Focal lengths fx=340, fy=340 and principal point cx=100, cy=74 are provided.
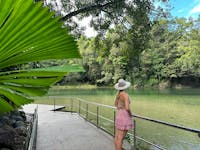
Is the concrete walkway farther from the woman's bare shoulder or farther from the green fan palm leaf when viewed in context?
the green fan palm leaf

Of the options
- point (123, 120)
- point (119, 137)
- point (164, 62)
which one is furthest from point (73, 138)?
point (164, 62)

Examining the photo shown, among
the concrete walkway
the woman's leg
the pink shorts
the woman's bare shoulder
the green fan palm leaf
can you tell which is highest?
the green fan palm leaf

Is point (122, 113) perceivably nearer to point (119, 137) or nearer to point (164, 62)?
point (119, 137)

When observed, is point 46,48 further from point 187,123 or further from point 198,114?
point 198,114

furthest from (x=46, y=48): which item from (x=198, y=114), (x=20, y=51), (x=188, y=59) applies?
(x=188, y=59)

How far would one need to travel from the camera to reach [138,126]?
1255cm

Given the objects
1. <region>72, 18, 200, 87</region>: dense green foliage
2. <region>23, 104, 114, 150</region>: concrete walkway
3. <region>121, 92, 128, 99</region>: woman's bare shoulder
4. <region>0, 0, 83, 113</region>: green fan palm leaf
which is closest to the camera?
<region>0, 0, 83, 113</region>: green fan palm leaf

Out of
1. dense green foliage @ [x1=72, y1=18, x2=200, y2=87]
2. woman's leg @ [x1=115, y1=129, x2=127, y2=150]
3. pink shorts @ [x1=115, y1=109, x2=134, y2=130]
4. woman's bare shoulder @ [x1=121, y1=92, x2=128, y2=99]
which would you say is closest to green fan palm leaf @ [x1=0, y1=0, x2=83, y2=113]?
woman's bare shoulder @ [x1=121, y1=92, x2=128, y2=99]

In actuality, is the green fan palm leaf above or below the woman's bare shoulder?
above

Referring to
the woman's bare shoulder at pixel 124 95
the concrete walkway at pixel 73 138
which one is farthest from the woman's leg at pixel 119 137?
the concrete walkway at pixel 73 138

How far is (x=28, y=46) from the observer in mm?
828

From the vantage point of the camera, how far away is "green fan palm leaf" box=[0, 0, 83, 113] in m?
0.78

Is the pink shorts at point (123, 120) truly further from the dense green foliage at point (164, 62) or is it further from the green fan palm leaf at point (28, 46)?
the dense green foliage at point (164, 62)

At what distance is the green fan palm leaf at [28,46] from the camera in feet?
2.55
